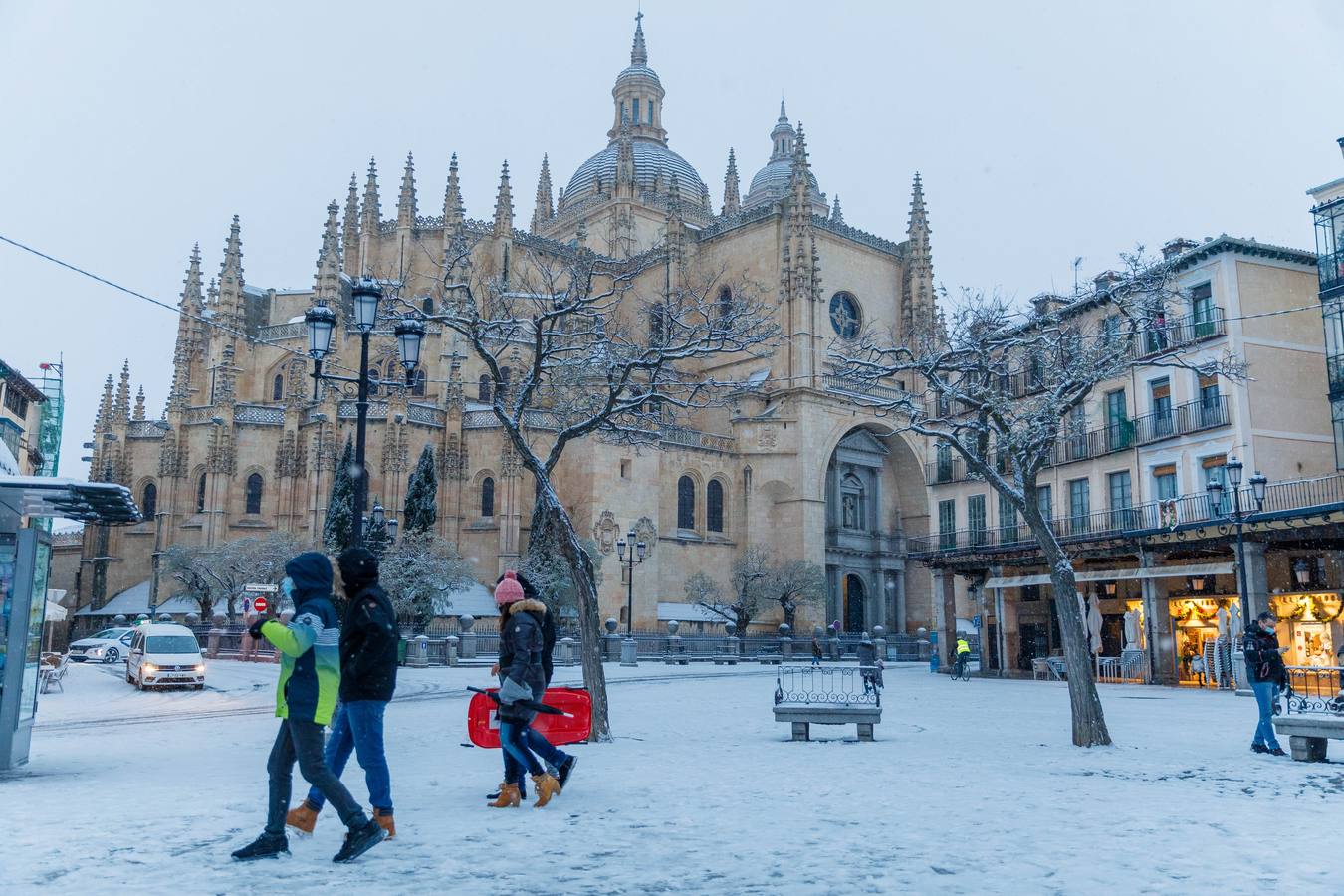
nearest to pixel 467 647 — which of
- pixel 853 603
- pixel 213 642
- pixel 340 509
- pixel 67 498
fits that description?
pixel 213 642

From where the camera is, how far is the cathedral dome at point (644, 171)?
60.0 meters

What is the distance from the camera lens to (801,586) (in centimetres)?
4112

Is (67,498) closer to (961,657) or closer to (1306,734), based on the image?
(1306,734)

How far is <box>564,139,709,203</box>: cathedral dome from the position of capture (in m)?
60.0

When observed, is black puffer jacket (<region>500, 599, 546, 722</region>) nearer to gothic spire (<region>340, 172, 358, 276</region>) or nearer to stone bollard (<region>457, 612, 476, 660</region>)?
stone bollard (<region>457, 612, 476, 660</region>)

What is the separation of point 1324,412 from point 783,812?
23.6 m

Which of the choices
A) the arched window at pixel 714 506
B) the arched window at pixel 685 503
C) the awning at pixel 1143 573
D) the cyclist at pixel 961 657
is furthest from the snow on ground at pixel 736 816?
the arched window at pixel 714 506

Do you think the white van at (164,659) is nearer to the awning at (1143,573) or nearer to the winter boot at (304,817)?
the winter boot at (304,817)

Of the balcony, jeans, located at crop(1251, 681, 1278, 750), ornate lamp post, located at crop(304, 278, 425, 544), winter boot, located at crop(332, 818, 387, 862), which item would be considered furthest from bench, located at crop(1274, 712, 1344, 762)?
the balcony

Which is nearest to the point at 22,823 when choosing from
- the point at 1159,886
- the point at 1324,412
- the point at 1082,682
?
the point at 1159,886

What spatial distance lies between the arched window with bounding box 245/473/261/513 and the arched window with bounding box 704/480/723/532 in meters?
17.6

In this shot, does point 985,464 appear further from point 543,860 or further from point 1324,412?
point 1324,412

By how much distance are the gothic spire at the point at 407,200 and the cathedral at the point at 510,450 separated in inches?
4.5

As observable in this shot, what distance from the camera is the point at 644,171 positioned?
200 feet
